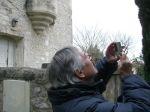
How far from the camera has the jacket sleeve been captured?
231 centimetres

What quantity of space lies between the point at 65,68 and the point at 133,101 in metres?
0.42

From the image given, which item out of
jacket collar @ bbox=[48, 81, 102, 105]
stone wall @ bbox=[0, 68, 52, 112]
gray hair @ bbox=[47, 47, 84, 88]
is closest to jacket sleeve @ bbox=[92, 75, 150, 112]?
jacket collar @ bbox=[48, 81, 102, 105]

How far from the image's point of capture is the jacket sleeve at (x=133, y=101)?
2312 millimetres

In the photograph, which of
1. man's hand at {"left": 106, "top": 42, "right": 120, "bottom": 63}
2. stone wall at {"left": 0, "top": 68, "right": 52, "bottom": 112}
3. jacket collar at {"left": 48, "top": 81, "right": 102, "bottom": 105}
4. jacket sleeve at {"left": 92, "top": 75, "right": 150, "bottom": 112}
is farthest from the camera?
stone wall at {"left": 0, "top": 68, "right": 52, "bottom": 112}

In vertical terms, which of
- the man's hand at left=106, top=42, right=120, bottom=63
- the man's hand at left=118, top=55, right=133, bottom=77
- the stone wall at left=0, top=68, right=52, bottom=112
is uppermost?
the man's hand at left=106, top=42, right=120, bottom=63

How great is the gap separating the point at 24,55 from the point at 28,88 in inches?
238

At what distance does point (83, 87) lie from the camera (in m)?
2.45

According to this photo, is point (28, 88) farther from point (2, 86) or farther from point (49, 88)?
point (49, 88)

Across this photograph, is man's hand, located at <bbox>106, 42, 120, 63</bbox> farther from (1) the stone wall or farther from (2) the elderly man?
(1) the stone wall

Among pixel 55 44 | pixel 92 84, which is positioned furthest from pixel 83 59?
pixel 55 44

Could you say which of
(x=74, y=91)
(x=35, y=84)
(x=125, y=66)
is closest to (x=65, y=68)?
(x=74, y=91)

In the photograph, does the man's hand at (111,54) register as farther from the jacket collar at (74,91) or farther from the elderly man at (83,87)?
the jacket collar at (74,91)

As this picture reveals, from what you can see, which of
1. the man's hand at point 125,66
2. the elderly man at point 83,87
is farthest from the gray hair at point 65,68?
the man's hand at point 125,66

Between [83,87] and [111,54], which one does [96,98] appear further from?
[111,54]
